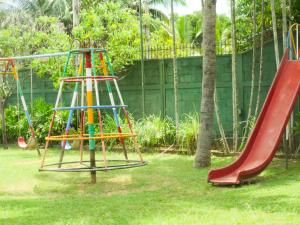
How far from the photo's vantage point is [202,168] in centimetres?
958

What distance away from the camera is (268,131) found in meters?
8.84

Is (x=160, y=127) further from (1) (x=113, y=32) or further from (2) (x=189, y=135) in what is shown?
(1) (x=113, y=32)

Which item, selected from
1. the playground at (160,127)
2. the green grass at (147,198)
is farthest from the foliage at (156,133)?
the green grass at (147,198)

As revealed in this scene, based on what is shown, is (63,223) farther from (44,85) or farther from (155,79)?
(44,85)

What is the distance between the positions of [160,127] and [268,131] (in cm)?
408

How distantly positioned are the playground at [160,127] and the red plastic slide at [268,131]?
0.02 metres

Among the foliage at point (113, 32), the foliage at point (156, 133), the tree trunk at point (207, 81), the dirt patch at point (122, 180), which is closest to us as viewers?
the dirt patch at point (122, 180)

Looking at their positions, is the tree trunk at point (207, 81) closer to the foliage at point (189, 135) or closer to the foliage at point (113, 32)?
the foliage at point (189, 135)

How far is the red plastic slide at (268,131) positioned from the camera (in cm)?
792

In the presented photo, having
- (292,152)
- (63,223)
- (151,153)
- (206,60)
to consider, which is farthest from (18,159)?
(63,223)

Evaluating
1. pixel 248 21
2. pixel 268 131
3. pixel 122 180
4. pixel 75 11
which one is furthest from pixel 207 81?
pixel 75 11

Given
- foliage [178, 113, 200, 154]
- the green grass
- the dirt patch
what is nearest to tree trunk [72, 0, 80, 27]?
foliage [178, 113, 200, 154]

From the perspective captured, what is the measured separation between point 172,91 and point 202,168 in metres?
3.73

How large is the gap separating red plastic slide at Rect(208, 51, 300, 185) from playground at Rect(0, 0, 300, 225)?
2 cm
